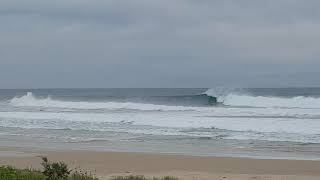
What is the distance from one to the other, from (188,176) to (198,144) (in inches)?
266

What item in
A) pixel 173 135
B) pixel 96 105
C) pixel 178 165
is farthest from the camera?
pixel 96 105

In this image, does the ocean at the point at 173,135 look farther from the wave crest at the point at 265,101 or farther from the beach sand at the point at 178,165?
the wave crest at the point at 265,101

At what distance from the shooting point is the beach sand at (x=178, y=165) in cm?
1286

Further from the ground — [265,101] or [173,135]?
[265,101]

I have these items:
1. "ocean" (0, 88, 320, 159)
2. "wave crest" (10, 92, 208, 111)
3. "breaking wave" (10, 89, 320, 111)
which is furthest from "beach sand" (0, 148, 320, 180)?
"wave crest" (10, 92, 208, 111)

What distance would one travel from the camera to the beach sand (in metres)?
12.9

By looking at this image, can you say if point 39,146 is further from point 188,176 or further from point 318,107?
point 318,107

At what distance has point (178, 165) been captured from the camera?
571 inches

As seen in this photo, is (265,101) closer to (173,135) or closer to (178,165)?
(173,135)

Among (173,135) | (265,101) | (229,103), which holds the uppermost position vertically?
(229,103)

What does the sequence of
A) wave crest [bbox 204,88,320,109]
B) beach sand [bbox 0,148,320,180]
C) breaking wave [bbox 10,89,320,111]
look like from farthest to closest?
wave crest [bbox 204,88,320,109] < breaking wave [bbox 10,89,320,111] < beach sand [bbox 0,148,320,180]

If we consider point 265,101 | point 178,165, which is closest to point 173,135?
point 178,165

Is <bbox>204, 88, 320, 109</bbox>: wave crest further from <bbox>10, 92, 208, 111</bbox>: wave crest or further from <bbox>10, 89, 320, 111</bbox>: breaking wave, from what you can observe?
<bbox>10, 92, 208, 111</bbox>: wave crest

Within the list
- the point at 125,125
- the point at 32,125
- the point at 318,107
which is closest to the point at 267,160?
the point at 125,125
